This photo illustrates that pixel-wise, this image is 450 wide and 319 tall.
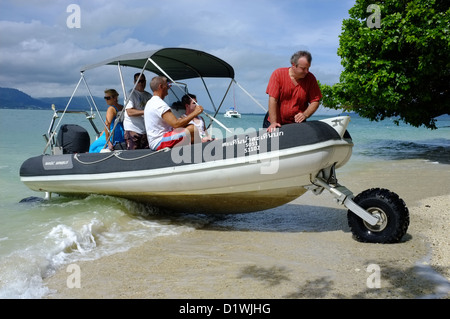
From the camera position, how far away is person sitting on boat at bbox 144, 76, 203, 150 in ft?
17.7

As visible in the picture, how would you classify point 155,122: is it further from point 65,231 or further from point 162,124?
point 65,231

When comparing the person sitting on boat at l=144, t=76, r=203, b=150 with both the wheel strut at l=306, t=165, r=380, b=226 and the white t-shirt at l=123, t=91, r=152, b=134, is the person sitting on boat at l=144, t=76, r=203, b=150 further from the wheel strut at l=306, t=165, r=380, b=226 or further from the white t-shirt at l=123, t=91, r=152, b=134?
the wheel strut at l=306, t=165, r=380, b=226

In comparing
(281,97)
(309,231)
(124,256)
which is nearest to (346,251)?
(309,231)

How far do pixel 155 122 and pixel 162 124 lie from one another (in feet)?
0.34

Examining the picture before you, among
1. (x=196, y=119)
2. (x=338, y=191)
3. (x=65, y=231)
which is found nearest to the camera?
(x=338, y=191)

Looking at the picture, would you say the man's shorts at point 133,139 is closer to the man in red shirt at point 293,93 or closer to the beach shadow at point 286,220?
the beach shadow at point 286,220

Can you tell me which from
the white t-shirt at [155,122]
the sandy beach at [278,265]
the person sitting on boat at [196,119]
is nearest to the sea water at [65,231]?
the sandy beach at [278,265]

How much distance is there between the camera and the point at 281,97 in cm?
505

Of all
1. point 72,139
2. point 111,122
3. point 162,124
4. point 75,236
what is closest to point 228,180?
point 162,124

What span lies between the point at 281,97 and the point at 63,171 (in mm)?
3842

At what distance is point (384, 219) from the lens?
4625 millimetres

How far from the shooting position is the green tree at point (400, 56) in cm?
1111

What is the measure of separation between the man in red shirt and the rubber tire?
49.5 inches

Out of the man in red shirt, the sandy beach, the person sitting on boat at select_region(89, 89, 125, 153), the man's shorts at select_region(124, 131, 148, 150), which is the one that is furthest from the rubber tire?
the person sitting on boat at select_region(89, 89, 125, 153)
